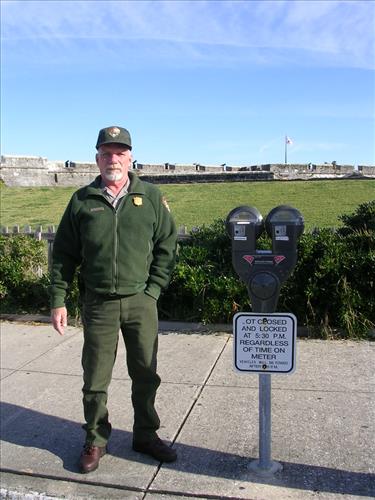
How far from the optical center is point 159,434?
3.64 m

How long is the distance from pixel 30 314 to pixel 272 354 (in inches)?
169

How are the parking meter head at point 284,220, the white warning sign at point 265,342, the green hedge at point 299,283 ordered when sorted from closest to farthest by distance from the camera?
1. the parking meter head at point 284,220
2. the white warning sign at point 265,342
3. the green hedge at point 299,283

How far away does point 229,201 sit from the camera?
14.4 metres

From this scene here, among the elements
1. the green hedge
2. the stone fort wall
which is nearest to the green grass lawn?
the green hedge

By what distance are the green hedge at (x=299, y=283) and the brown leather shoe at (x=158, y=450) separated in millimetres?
2438

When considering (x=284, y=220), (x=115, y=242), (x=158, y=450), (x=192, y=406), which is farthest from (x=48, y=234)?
(x=284, y=220)

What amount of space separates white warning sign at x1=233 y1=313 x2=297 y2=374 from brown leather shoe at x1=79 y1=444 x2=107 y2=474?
3.24ft

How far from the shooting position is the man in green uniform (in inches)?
123

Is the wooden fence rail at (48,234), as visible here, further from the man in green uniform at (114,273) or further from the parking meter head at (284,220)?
the parking meter head at (284,220)

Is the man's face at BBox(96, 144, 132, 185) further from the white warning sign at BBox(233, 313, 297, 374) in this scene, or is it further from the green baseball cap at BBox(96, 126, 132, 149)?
the white warning sign at BBox(233, 313, 297, 374)

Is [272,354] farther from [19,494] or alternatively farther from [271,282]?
[19,494]

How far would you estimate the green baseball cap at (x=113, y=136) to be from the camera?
3.09 m

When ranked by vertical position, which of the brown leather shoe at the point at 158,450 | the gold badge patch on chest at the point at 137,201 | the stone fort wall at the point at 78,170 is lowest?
the brown leather shoe at the point at 158,450

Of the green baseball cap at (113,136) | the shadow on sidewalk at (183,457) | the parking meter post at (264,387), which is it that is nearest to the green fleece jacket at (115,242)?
the green baseball cap at (113,136)
